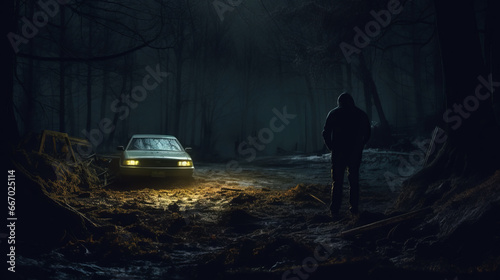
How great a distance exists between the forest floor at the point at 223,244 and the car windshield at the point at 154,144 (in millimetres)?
2815

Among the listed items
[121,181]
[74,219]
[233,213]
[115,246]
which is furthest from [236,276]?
[121,181]

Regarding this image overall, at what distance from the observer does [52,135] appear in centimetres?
989

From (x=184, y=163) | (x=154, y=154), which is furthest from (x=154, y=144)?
(x=184, y=163)

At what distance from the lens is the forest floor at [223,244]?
3758 millimetres

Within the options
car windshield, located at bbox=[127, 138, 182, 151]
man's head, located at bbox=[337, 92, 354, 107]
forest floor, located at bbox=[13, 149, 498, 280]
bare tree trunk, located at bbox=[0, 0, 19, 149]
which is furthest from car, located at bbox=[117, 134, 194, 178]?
man's head, located at bbox=[337, 92, 354, 107]

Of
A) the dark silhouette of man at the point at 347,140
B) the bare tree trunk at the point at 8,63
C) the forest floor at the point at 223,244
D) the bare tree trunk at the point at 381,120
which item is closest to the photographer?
the forest floor at the point at 223,244

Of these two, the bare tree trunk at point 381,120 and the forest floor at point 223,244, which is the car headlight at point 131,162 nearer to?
the forest floor at point 223,244

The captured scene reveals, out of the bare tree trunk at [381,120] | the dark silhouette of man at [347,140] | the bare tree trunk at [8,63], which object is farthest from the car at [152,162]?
the bare tree trunk at [381,120]

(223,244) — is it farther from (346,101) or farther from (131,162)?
(131,162)

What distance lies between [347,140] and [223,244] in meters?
2.68

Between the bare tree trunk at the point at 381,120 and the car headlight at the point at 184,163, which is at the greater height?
the bare tree trunk at the point at 381,120

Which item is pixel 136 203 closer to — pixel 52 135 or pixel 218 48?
pixel 52 135

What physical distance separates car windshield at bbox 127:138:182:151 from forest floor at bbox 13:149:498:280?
282 centimetres

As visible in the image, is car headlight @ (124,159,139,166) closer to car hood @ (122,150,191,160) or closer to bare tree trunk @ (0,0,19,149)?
car hood @ (122,150,191,160)
